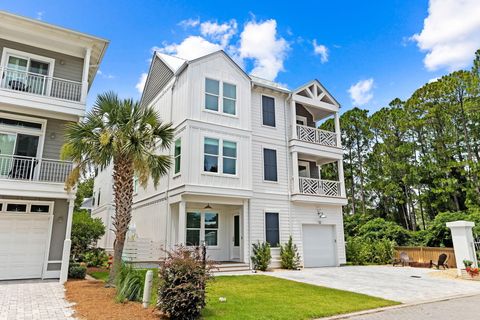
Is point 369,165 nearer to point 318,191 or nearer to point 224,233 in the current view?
point 318,191

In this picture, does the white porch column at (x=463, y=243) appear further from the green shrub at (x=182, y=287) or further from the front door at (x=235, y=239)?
the green shrub at (x=182, y=287)

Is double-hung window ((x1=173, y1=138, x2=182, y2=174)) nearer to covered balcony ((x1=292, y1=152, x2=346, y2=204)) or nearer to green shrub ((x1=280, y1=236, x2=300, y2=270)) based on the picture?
covered balcony ((x1=292, y1=152, x2=346, y2=204))

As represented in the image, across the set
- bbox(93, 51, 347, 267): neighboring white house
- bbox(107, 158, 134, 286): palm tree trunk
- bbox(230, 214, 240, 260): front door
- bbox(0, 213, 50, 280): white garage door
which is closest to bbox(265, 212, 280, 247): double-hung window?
bbox(93, 51, 347, 267): neighboring white house

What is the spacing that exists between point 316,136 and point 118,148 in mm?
12947

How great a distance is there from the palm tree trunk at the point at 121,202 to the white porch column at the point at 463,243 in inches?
564

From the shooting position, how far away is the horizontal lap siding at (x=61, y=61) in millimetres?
13344

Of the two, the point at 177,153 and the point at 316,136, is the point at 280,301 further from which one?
the point at 316,136

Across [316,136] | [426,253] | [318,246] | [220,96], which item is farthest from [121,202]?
[426,253]

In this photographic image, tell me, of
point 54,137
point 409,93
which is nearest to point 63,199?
point 54,137

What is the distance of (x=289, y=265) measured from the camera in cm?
1652

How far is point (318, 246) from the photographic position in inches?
744

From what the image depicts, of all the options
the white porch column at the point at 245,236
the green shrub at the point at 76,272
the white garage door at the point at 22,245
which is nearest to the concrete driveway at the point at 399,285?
the white porch column at the point at 245,236

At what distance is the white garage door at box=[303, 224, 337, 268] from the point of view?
60.4 feet

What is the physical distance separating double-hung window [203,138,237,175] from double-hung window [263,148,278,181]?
221 cm
